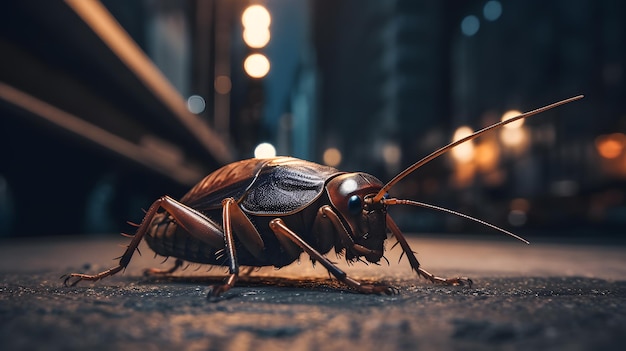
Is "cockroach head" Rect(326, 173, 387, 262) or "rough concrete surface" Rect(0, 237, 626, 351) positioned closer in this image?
"rough concrete surface" Rect(0, 237, 626, 351)

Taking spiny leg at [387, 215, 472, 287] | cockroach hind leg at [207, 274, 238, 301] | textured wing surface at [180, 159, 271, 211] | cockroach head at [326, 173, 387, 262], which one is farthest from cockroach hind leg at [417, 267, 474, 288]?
cockroach hind leg at [207, 274, 238, 301]

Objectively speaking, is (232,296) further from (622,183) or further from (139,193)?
(622,183)

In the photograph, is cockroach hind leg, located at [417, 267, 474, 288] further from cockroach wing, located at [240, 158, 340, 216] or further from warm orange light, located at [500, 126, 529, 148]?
warm orange light, located at [500, 126, 529, 148]

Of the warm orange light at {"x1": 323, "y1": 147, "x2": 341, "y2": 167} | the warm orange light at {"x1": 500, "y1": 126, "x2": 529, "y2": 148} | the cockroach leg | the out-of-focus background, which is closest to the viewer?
the cockroach leg

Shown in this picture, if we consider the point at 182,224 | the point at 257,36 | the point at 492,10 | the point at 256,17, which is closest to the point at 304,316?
the point at 182,224

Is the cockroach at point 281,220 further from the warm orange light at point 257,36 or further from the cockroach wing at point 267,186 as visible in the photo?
the warm orange light at point 257,36

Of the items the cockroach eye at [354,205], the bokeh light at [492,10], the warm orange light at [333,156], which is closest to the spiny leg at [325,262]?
the cockroach eye at [354,205]

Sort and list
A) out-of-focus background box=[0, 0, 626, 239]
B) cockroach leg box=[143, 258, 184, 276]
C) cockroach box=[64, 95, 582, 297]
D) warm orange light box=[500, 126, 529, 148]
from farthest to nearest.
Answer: warm orange light box=[500, 126, 529, 148] < out-of-focus background box=[0, 0, 626, 239] < cockroach leg box=[143, 258, 184, 276] < cockroach box=[64, 95, 582, 297]
